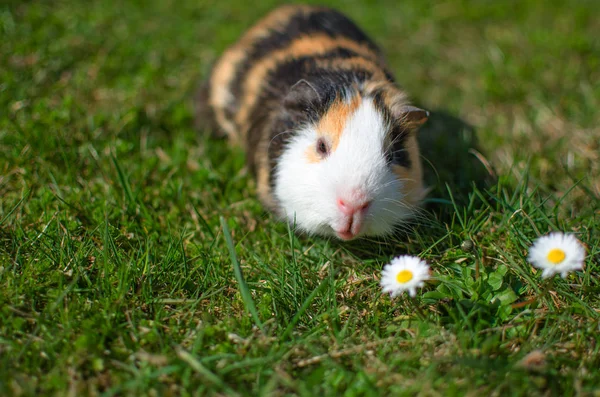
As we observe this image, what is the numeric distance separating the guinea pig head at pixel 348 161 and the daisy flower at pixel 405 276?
1.16 feet

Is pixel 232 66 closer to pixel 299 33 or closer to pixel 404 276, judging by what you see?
pixel 299 33

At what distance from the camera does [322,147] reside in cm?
321

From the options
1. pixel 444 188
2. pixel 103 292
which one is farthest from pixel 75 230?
pixel 444 188

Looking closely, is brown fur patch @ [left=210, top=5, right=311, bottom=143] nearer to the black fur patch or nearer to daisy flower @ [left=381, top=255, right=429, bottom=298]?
the black fur patch

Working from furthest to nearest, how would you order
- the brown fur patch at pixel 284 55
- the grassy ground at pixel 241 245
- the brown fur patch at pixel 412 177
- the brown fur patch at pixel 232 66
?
1. the brown fur patch at pixel 232 66
2. the brown fur patch at pixel 284 55
3. the brown fur patch at pixel 412 177
4. the grassy ground at pixel 241 245

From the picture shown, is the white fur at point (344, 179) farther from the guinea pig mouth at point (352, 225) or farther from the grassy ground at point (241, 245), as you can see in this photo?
the grassy ground at point (241, 245)

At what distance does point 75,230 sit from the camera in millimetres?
3332

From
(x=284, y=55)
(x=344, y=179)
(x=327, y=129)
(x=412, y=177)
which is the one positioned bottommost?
(x=344, y=179)

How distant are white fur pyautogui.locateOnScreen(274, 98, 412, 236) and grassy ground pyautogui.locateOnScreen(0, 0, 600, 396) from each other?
0.35 meters

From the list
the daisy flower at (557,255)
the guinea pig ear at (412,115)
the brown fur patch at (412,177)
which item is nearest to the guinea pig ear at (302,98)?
the guinea pig ear at (412,115)

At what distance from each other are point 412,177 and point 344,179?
0.69 meters

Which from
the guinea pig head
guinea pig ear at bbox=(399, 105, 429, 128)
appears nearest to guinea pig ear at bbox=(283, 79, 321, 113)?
the guinea pig head

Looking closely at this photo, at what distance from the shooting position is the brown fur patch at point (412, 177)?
129 inches

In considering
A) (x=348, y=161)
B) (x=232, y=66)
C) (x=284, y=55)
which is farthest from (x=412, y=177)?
(x=232, y=66)
